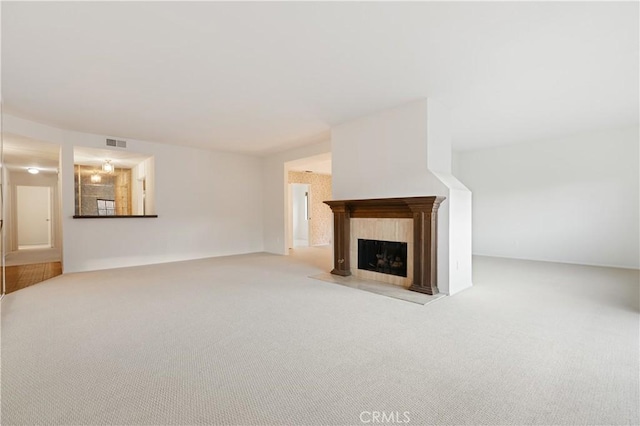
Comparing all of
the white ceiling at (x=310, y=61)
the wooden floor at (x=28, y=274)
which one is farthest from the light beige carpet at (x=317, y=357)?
the white ceiling at (x=310, y=61)

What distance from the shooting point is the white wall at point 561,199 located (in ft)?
17.5

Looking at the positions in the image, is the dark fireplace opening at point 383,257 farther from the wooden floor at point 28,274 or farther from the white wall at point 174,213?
the wooden floor at point 28,274

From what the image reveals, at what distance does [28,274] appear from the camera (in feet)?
17.3

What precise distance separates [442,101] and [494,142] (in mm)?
3280

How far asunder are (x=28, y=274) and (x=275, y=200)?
16.0 feet

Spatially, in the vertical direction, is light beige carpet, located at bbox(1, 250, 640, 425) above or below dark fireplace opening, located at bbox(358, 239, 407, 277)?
below

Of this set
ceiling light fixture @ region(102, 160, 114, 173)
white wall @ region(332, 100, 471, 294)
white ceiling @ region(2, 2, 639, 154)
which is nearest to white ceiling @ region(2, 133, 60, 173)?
white ceiling @ region(2, 2, 639, 154)

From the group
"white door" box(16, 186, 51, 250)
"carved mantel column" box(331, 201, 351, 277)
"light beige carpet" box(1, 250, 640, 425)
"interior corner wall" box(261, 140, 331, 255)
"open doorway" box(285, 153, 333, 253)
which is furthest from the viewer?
"white door" box(16, 186, 51, 250)

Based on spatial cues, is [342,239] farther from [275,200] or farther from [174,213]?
[174,213]

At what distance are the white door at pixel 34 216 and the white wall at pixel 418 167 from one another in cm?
1081

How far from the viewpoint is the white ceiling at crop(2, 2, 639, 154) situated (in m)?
2.21

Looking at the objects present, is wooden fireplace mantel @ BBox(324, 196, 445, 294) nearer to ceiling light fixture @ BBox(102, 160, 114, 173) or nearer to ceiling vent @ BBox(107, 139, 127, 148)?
ceiling vent @ BBox(107, 139, 127, 148)

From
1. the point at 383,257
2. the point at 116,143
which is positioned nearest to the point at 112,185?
the point at 116,143

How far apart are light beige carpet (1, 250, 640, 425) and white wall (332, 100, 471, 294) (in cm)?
56
